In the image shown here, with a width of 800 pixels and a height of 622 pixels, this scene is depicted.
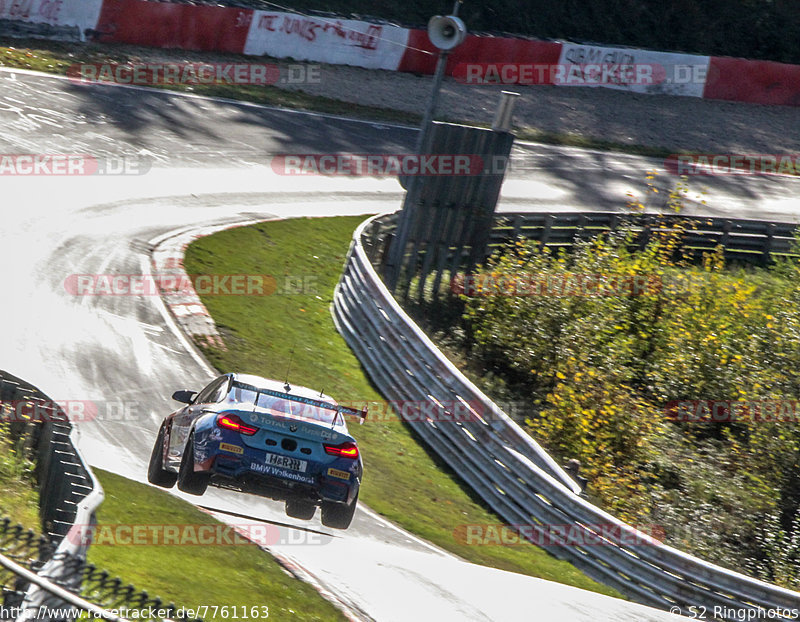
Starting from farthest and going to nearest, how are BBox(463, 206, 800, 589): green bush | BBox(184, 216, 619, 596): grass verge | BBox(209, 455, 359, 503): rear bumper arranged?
BBox(463, 206, 800, 589): green bush → BBox(184, 216, 619, 596): grass verge → BBox(209, 455, 359, 503): rear bumper

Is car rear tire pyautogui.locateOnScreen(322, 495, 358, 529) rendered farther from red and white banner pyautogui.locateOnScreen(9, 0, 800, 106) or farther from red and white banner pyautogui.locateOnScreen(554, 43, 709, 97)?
red and white banner pyautogui.locateOnScreen(554, 43, 709, 97)

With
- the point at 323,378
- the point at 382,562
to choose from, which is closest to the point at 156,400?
the point at 323,378

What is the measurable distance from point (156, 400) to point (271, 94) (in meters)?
→ 17.7

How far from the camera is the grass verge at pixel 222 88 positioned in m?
26.6

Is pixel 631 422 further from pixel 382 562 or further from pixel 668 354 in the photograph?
pixel 382 562

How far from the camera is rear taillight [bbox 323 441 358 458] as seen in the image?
9.57m

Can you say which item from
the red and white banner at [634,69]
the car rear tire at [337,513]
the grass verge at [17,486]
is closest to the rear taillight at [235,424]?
the car rear tire at [337,513]

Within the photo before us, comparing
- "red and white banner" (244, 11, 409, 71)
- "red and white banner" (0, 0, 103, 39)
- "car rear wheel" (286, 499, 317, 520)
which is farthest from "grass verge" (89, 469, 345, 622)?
"red and white banner" (244, 11, 409, 71)

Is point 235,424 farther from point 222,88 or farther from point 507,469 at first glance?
point 222,88

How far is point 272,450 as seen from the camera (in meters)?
9.39

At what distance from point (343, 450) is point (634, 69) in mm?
31540

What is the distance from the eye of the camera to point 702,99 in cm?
3866

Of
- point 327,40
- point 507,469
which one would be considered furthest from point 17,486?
point 327,40

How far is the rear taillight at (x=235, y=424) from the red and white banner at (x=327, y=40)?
23692mm
